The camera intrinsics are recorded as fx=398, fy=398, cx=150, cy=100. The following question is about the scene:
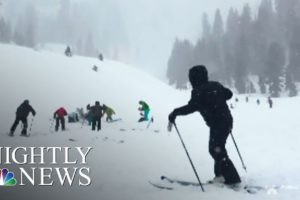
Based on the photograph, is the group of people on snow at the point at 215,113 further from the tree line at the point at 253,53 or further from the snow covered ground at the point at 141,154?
the tree line at the point at 253,53

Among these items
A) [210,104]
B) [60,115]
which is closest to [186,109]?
[210,104]

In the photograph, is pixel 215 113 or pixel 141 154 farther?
pixel 141 154

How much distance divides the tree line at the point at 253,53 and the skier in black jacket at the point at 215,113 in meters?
68.8

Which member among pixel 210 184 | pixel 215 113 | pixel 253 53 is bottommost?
pixel 210 184

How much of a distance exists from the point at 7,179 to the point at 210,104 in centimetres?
462

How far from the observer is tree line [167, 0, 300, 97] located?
78.6 m

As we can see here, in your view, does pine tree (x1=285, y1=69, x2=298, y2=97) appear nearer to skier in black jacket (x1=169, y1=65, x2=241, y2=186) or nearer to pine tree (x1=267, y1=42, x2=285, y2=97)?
pine tree (x1=267, y1=42, x2=285, y2=97)

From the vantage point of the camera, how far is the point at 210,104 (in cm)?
712

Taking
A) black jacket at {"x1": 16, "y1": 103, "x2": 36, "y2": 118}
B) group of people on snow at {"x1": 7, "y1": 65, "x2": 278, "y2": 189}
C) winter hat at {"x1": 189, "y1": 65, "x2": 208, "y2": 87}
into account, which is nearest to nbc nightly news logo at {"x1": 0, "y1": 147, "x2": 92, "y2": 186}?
group of people on snow at {"x1": 7, "y1": 65, "x2": 278, "y2": 189}

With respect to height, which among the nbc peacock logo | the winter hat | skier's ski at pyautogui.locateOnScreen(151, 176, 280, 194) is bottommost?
skier's ski at pyautogui.locateOnScreen(151, 176, 280, 194)

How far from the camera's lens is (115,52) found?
167000mm

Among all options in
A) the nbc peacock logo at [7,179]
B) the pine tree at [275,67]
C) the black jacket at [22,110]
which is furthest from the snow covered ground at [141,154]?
the pine tree at [275,67]

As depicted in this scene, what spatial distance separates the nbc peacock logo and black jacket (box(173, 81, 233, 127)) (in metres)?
3.84

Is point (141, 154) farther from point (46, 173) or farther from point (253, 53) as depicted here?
point (253, 53)
